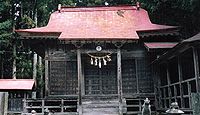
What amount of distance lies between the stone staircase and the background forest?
7.30 metres

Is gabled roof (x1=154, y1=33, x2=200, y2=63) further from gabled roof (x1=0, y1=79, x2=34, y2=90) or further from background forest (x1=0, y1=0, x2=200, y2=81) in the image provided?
gabled roof (x1=0, y1=79, x2=34, y2=90)

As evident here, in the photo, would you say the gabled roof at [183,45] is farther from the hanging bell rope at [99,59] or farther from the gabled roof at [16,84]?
the gabled roof at [16,84]

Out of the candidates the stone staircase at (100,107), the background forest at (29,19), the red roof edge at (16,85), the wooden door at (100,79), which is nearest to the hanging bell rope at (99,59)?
the wooden door at (100,79)

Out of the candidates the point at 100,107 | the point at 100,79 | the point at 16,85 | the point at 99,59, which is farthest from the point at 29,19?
the point at 100,107

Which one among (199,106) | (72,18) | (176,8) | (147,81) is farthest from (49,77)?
(199,106)

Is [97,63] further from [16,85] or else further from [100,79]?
[16,85]

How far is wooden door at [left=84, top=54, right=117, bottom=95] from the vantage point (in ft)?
61.1

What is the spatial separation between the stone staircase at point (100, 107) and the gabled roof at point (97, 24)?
Answer: 152 inches

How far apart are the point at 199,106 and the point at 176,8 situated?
46.2 ft

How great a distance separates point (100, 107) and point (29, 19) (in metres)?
12.0

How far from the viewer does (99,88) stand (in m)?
18.6

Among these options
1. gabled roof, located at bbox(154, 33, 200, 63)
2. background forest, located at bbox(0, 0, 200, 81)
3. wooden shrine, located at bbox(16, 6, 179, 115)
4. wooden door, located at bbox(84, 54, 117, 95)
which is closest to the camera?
gabled roof, located at bbox(154, 33, 200, 63)

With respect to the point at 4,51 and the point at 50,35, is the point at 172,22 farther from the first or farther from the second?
the point at 4,51

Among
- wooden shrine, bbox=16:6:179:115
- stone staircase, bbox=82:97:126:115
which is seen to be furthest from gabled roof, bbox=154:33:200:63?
stone staircase, bbox=82:97:126:115
